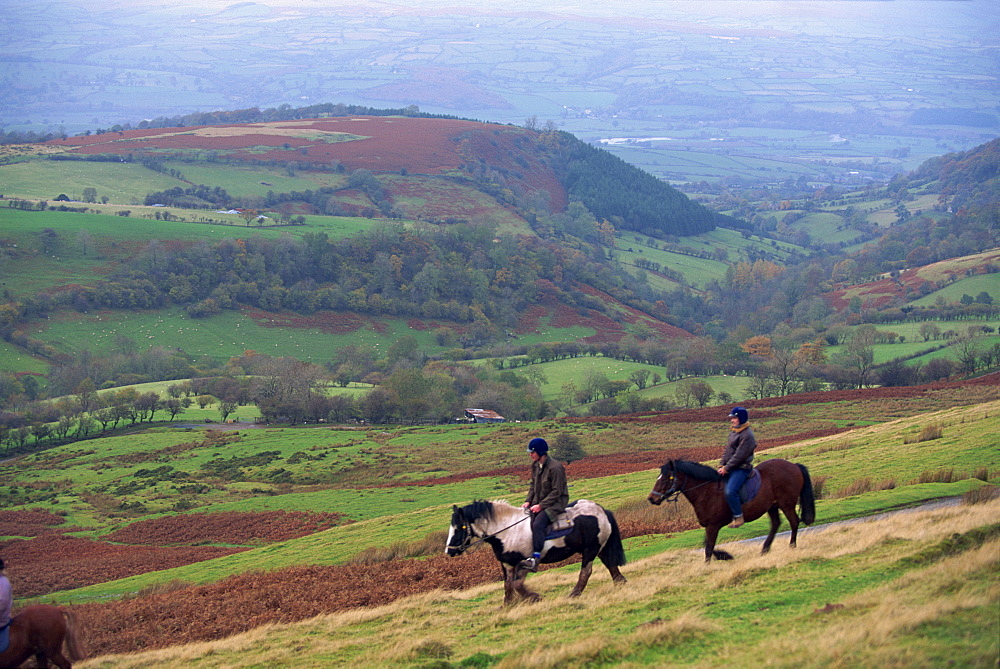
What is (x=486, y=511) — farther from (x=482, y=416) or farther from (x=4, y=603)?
(x=482, y=416)

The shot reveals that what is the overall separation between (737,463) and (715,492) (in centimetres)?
81

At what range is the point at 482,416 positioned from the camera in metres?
96.4

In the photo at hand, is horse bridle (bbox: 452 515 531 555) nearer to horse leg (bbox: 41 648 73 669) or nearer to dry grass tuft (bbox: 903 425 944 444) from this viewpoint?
horse leg (bbox: 41 648 73 669)

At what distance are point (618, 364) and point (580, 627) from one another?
114564 millimetres

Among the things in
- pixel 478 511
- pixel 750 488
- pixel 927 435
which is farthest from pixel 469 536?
pixel 927 435

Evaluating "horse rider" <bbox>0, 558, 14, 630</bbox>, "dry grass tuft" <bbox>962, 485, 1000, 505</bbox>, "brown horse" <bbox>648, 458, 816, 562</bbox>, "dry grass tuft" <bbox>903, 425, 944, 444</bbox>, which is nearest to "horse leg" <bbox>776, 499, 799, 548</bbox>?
"brown horse" <bbox>648, 458, 816, 562</bbox>

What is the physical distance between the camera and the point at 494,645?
13367mm

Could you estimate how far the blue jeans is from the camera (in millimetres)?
16453

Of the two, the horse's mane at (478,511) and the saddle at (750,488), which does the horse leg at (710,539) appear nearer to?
the saddle at (750,488)

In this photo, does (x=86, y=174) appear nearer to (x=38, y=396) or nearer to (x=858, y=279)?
(x=38, y=396)

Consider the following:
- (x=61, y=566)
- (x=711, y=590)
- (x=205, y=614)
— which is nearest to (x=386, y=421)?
(x=61, y=566)

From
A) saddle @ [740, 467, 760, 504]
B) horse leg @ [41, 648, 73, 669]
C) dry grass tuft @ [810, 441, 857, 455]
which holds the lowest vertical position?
Result: dry grass tuft @ [810, 441, 857, 455]

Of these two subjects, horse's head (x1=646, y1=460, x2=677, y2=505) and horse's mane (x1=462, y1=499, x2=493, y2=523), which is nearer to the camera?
horse's mane (x1=462, y1=499, x2=493, y2=523)

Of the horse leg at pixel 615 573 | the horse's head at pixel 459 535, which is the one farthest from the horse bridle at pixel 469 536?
the horse leg at pixel 615 573
